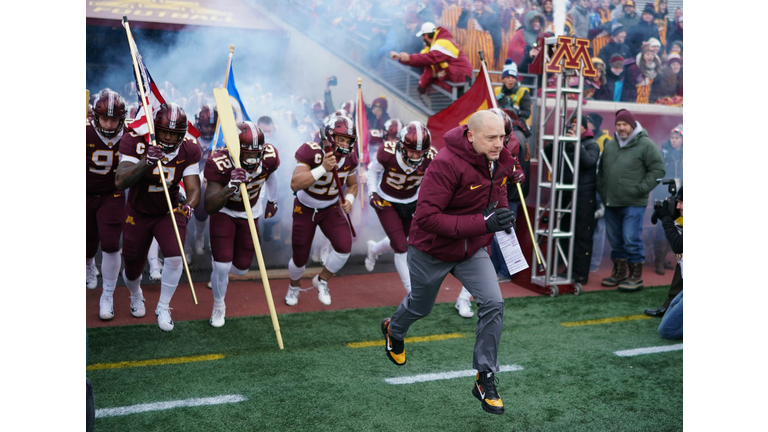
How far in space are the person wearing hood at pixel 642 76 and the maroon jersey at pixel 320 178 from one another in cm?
609

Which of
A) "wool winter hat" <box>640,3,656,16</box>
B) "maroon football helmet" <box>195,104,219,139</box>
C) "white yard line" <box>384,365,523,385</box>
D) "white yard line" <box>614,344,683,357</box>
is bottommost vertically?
"white yard line" <box>614,344,683,357</box>

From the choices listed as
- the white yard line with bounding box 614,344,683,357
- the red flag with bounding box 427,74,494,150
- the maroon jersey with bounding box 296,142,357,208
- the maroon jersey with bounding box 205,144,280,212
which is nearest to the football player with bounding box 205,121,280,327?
the maroon jersey with bounding box 205,144,280,212

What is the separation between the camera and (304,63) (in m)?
9.71

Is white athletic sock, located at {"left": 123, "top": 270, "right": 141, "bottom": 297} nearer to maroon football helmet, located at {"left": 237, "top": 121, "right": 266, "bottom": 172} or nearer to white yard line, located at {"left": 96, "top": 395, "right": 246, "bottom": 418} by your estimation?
maroon football helmet, located at {"left": 237, "top": 121, "right": 266, "bottom": 172}

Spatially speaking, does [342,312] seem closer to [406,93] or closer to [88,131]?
[88,131]

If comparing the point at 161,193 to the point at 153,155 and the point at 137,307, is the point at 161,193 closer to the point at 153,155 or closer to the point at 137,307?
the point at 153,155

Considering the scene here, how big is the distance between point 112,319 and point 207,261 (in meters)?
2.12

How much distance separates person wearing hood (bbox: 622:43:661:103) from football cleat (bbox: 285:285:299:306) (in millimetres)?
6709

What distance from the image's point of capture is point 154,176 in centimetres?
538

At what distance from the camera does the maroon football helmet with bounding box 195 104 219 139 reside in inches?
305

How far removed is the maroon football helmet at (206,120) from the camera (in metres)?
7.75

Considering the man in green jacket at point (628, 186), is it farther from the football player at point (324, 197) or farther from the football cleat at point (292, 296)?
the football cleat at point (292, 296)

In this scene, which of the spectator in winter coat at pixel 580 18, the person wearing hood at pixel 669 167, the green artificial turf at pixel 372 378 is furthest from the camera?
the spectator in winter coat at pixel 580 18

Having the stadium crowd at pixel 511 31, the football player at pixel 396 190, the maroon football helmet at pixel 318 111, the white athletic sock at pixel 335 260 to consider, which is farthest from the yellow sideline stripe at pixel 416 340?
the stadium crowd at pixel 511 31
